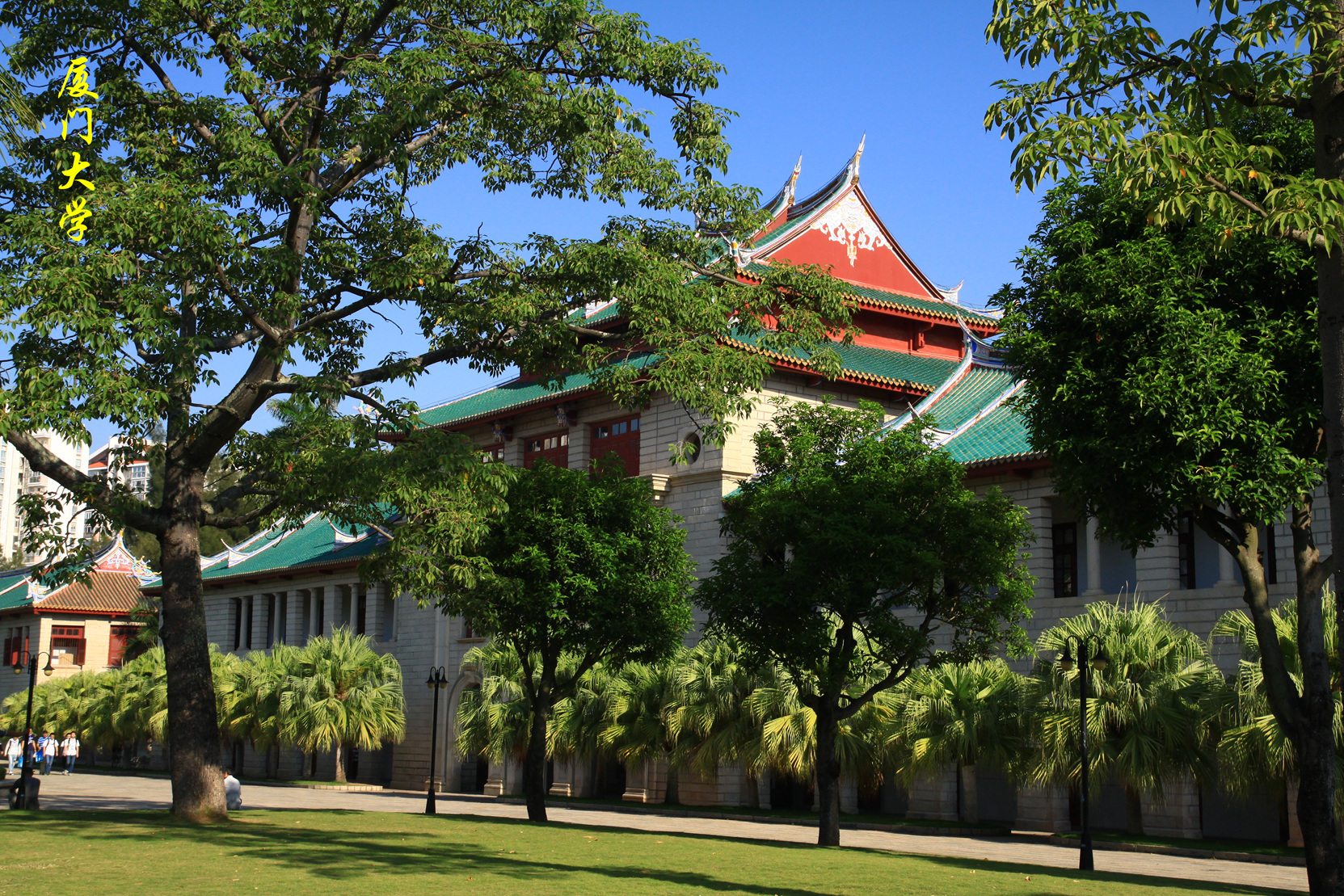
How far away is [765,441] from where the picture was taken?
22.9 meters

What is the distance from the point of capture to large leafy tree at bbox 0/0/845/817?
58.7 feet

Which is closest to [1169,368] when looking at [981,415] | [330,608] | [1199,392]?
[1199,392]

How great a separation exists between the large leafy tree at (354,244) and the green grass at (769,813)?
→ 1419cm

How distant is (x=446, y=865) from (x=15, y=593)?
69.2m

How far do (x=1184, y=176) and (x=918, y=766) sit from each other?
1819 cm

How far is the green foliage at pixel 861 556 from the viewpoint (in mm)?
20953

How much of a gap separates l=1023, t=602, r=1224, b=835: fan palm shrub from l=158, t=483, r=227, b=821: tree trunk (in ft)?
46.7

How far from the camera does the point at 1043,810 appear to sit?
92.8 ft

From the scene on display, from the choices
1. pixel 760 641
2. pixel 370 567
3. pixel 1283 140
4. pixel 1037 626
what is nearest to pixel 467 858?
pixel 370 567

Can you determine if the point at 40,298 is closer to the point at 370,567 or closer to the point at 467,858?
the point at 370,567

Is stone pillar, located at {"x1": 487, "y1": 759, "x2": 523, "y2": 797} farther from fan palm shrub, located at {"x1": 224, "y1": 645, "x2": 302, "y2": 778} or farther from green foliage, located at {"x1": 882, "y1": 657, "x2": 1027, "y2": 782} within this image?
green foliage, located at {"x1": 882, "y1": 657, "x2": 1027, "y2": 782}

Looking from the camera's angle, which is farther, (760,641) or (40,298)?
(760,641)

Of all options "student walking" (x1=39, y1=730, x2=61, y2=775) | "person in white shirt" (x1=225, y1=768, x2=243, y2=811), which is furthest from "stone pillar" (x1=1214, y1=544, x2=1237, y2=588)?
"student walking" (x1=39, y1=730, x2=61, y2=775)

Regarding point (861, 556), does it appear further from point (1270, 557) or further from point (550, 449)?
point (550, 449)
